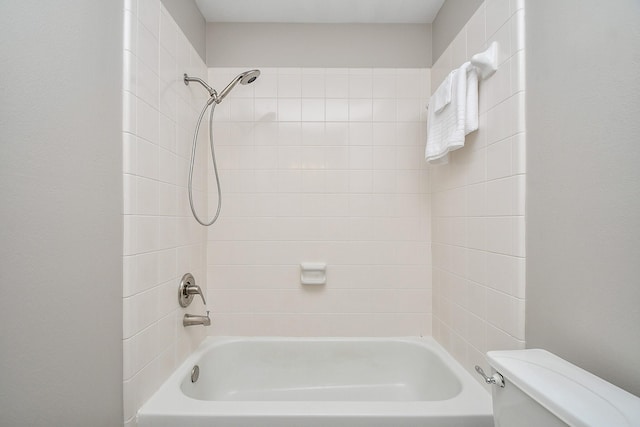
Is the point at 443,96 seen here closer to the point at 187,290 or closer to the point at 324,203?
the point at 324,203

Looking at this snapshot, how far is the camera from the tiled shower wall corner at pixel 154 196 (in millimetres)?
1060

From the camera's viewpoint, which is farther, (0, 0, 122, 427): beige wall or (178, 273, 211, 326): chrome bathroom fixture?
(178, 273, 211, 326): chrome bathroom fixture

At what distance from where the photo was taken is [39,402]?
728 mm

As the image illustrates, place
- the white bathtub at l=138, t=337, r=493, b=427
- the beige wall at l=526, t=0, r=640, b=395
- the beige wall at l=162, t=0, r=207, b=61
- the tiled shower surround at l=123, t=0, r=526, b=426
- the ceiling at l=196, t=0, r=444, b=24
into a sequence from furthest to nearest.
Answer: the tiled shower surround at l=123, t=0, r=526, b=426, the ceiling at l=196, t=0, r=444, b=24, the white bathtub at l=138, t=337, r=493, b=427, the beige wall at l=162, t=0, r=207, b=61, the beige wall at l=526, t=0, r=640, b=395

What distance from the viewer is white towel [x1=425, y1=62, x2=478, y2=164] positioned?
1.28 meters

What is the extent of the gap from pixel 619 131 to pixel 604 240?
0.27 metres

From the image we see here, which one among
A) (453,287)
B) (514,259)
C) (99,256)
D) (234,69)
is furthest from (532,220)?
(234,69)

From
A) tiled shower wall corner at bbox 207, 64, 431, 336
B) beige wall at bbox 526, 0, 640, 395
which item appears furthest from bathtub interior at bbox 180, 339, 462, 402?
beige wall at bbox 526, 0, 640, 395

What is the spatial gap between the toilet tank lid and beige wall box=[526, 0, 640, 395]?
58 mm

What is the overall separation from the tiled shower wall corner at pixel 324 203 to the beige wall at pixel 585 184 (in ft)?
2.89

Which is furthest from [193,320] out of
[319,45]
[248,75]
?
[319,45]

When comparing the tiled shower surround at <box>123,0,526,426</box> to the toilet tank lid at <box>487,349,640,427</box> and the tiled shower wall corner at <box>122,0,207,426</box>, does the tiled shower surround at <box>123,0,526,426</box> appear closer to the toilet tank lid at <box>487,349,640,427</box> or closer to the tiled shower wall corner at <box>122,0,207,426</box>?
the tiled shower wall corner at <box>122,0,207,426</box>

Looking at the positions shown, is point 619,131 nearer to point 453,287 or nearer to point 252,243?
point 453,287

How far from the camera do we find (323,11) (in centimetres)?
177
